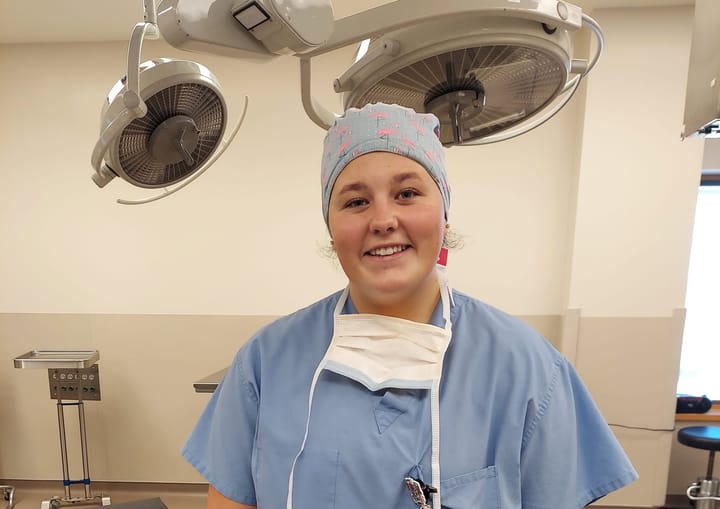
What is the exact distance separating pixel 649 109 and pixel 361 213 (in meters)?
Result: 2.03

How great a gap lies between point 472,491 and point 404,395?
171mm

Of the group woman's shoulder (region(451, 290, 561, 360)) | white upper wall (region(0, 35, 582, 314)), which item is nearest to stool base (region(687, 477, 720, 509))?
white upper wall (region(0, 35, 582, 314))

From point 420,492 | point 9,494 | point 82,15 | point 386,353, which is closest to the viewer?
point 420,492

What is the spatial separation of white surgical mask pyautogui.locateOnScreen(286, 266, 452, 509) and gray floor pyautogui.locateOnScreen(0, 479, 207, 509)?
2.16 meters

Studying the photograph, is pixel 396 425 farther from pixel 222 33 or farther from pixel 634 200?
pixel 634 200

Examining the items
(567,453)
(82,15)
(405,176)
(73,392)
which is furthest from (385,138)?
(73,392)

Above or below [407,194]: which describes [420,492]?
below

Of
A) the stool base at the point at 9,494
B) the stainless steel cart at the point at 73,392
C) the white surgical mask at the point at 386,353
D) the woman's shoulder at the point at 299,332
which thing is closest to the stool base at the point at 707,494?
the white surgical mask at the point at 386,353

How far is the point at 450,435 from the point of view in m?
0.68

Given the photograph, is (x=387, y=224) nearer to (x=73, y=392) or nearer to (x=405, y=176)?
(x=405, y=176)

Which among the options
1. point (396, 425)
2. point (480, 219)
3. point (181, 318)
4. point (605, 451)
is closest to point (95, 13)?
point (181, 318)

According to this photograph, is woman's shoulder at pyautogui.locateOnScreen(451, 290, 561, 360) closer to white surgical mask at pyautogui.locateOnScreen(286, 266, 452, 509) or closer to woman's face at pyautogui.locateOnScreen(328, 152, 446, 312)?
white surgical mask at pyautogui.locateOnScreen(286, 266, 452, 509)

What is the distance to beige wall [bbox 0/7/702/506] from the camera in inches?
85.9

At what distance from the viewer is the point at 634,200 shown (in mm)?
2102
